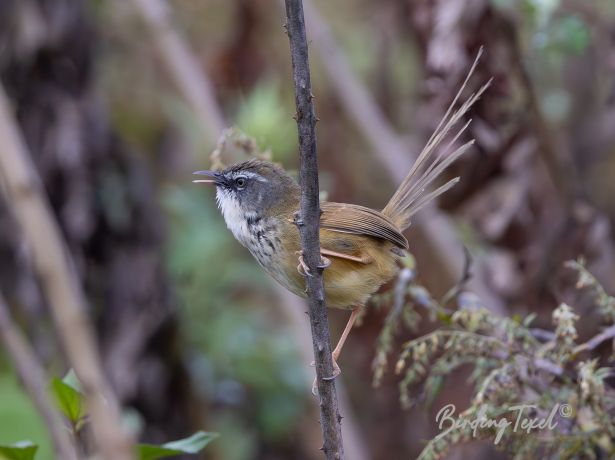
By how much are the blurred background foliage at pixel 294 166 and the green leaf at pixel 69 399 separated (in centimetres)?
166

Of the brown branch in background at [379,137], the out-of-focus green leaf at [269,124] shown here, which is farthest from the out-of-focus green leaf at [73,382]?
the brown branch in background at [379,137]

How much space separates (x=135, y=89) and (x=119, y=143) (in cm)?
252

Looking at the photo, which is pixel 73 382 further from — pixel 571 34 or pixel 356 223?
pixel 571 34

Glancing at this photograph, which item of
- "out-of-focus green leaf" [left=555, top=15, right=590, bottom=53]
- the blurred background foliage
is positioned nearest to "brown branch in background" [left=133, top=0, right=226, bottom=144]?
the blurred background foliage

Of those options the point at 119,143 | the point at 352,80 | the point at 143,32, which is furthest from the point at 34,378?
the point at 143,32

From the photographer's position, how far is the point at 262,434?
549 cm

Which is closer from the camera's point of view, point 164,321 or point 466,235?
point 164,321

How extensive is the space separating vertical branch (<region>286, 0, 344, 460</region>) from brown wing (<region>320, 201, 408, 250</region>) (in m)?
0.97

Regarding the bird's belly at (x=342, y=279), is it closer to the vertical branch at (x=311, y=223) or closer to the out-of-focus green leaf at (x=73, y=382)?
the vertical branch at (x=311, y=223)

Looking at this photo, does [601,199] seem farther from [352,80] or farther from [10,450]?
→ [10,450]

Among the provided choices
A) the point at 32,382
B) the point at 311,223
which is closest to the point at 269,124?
the point at 311,223

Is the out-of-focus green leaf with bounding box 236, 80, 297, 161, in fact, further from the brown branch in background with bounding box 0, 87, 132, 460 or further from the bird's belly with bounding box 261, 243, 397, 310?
the brown branch in background with bounding box 0, 87, 132, 460

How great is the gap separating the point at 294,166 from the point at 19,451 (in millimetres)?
3866

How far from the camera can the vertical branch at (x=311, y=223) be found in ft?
6.01
